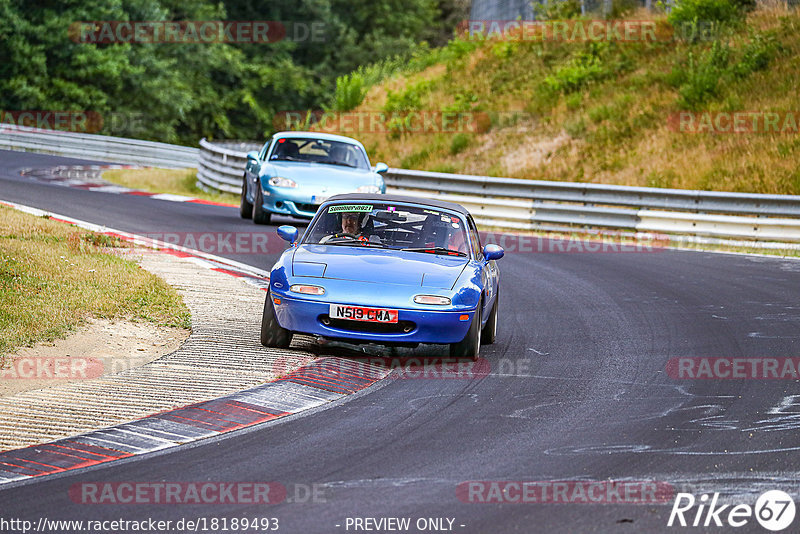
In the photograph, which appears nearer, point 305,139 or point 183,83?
point 305,139

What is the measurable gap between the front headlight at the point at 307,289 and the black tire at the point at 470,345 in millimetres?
1174

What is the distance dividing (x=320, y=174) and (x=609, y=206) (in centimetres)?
713

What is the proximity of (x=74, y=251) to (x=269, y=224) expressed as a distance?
5994 mm

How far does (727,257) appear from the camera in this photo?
1841cm

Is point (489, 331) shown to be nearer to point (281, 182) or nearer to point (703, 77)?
point (281, 182)

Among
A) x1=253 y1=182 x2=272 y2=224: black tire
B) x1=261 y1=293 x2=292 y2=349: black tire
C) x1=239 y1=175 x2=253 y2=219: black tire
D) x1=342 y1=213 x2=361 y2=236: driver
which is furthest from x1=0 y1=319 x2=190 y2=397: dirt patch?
x1=239 y1=175 x2=253 y2=219: black tire

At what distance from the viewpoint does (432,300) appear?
9227 mm

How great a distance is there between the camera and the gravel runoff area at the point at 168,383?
7.00 metres

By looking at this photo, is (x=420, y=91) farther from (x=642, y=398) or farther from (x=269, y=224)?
(x=642, y=398)

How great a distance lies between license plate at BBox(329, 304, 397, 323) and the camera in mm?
9094

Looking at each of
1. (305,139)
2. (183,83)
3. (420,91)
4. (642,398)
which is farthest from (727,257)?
(183,83)

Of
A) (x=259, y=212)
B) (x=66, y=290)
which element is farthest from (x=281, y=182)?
(x=66, y=290)

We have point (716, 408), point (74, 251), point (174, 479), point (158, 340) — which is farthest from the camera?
→ point (74, 251)

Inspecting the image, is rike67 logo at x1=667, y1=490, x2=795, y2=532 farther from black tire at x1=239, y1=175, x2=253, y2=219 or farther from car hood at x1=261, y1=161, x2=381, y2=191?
black tire at x1=239, y1=175, x2=253, y2=219
